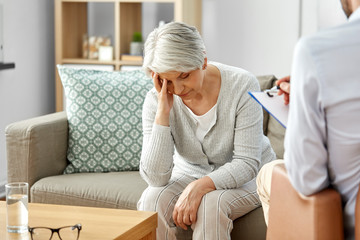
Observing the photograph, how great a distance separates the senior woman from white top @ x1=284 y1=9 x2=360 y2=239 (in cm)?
71

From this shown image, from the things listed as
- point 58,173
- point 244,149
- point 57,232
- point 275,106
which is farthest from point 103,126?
point 275,106

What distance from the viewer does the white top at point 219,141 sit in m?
2.09

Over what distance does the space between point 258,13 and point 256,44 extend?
21cm

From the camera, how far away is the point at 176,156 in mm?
2314

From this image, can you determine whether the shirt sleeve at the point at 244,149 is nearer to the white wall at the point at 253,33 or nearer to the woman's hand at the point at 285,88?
the woman's hand at the point at 285,88

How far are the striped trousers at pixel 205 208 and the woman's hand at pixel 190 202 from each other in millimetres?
18

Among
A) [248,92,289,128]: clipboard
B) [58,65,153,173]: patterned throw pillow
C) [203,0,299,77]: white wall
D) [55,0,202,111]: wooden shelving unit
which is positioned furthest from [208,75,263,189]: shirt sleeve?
[203,0,299,77]: white wall

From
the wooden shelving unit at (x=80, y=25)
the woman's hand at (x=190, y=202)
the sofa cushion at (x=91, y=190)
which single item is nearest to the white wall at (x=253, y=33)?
the wooden shelving unit at (x=80, y=25)

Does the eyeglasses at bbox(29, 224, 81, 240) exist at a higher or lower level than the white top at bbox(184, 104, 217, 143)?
lower

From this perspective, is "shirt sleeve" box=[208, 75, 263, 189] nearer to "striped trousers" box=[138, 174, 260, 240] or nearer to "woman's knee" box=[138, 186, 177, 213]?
"striped trousers" box=[138, 174, 260, 240]

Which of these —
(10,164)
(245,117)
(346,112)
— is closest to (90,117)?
(10,164)

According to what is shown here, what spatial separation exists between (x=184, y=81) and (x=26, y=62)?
2161 millimetres

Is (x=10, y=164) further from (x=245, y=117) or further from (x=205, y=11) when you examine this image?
(x=205, y=11)

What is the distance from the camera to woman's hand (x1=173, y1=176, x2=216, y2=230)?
1.97m
